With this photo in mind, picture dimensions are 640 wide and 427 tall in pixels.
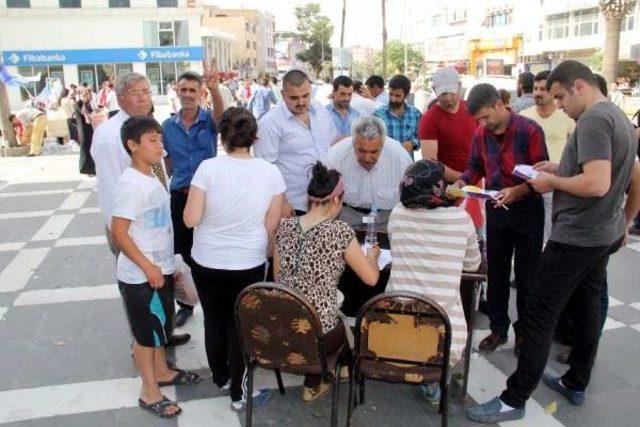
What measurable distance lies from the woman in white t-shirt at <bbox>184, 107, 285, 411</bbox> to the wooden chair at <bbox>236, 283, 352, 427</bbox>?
36 centimetres

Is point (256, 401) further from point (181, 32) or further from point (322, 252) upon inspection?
point (181, 32)

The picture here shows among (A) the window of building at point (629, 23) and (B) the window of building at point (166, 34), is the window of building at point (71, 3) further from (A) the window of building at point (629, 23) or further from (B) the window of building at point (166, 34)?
(A) the window of building at point (629, 23)

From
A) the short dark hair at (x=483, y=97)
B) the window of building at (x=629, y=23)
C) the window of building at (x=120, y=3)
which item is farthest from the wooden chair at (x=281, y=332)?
the window of building at (x=629, y=23)

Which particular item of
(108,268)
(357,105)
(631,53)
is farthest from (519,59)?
(108,268)

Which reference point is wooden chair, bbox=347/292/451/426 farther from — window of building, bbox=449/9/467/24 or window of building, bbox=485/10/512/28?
window of building, bbox=449/9/467/24

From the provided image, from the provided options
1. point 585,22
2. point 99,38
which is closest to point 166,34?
point 99,38

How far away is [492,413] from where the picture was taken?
9.40 feet

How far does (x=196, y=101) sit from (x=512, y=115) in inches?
80.2

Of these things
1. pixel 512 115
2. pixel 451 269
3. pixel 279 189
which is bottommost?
pixel 451 269

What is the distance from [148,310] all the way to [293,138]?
1.52 m

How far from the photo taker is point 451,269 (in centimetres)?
258

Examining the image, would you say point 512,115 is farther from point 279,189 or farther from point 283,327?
point 283,327

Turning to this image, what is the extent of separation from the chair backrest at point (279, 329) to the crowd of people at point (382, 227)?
0.63ft

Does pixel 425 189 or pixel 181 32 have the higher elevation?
pixel 181 32
